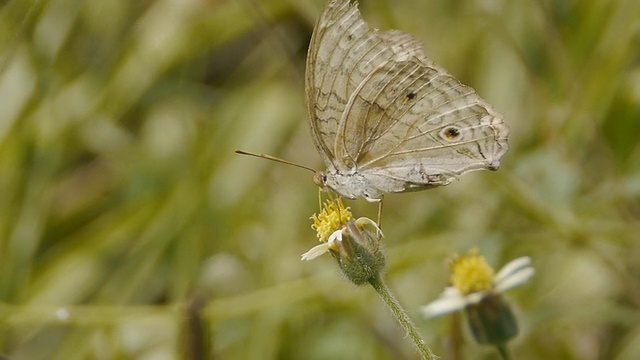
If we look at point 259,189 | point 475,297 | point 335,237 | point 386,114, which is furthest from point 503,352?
point 259,189

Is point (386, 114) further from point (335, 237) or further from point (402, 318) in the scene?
point (402, 318)

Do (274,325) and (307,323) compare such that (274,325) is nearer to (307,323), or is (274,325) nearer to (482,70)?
(307,323)

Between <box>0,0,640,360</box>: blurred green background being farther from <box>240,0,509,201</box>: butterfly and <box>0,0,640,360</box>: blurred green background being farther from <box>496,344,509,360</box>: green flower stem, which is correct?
<box>240,0,509,201</box>: butterfly

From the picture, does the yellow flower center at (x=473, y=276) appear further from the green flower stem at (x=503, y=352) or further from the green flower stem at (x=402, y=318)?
the green flower stem at (x=402, y=318)

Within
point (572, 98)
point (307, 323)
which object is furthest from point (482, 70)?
point (307, 323)

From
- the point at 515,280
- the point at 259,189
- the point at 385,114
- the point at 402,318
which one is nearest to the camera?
the point at 402,318

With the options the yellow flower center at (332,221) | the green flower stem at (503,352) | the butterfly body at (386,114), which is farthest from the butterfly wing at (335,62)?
the green flower stem at (503,352)
